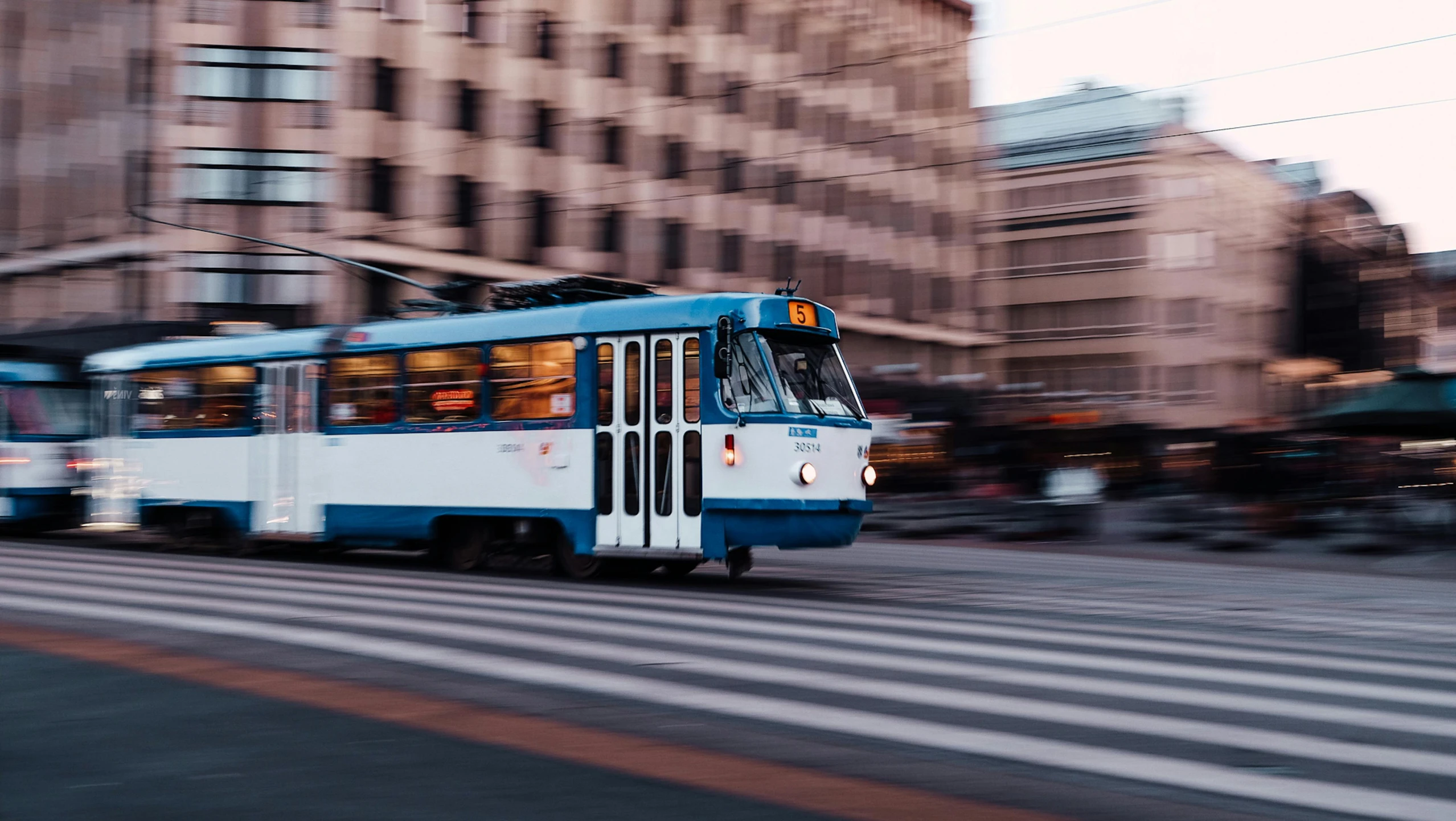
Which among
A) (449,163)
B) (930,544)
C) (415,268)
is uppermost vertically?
(449,163)

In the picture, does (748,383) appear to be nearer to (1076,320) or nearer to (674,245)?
(674,245)

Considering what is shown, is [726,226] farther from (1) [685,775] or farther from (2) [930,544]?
(1) [685,775]

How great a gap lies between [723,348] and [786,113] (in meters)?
38.5

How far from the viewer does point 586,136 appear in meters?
43.1

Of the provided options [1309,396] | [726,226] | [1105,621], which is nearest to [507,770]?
[1105,621]

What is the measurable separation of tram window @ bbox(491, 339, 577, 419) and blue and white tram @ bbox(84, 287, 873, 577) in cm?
2

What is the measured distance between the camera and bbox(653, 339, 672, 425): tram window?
13.8 meters

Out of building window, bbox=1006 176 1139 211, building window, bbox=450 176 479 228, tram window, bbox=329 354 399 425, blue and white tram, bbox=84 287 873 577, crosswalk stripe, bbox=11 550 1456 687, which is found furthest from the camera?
building window, bbox=1006 176 1139 211

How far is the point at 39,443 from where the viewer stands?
21938 millimetres

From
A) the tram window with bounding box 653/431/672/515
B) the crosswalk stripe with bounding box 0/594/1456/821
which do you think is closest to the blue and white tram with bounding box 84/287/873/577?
the tram window with bounding box 653/431/672/515

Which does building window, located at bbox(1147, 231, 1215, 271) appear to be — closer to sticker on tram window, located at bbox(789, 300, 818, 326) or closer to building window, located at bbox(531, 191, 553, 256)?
building window, located at bbox(531, 191, 553, 256)

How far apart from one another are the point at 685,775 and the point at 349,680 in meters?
2.76

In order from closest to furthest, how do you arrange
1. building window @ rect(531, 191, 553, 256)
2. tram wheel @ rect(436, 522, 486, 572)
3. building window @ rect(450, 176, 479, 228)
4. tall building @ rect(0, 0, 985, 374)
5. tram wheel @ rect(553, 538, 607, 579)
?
tram wheel @ rect(553, 538, 607, 579)
tram wheel @ rect(436, 522, 486, 572)
tall building @ rect(0, 0, 985, 374)
building window @ rect(450, 176, 479, 228)
building window @ rect(531, 191, 553, 256)

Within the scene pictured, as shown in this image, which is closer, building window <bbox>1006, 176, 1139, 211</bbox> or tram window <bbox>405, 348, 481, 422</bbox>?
tram window <bbox>405, 348, 481, 422</bbox>
